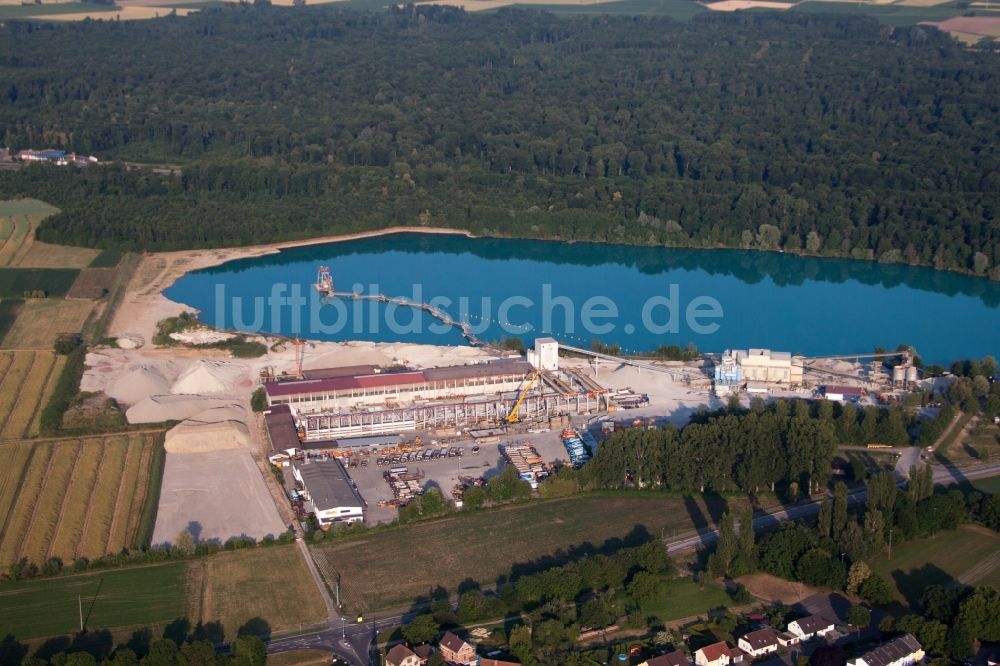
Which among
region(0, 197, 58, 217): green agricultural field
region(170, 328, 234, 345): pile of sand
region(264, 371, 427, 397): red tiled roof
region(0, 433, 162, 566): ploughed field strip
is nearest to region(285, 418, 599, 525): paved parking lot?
region(264, 371, 427, 397): red tiled roof

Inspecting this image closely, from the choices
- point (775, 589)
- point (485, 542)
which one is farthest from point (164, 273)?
point (775, 589)

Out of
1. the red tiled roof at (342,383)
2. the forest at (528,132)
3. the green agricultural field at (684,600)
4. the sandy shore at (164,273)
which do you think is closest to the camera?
the green agricultural field at (684,600)

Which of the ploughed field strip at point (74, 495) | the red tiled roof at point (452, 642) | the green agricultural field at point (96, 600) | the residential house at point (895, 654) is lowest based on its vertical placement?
the ploughed field strip at point (74, 495)

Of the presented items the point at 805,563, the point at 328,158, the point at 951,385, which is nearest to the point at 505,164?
the point at 328,158

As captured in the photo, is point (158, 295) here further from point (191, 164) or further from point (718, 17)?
point (718, 17)

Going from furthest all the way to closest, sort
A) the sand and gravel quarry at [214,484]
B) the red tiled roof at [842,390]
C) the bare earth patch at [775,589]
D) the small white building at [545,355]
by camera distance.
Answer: the small white building at [545,355] < the red tiled roof at [842,390] < the sand and gravel quarry at [214,484] < the bare earth patch at [775,589]

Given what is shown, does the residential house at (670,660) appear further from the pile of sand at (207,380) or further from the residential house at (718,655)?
the pile of sand at (207,380)

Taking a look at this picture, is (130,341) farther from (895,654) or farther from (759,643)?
(895,654)

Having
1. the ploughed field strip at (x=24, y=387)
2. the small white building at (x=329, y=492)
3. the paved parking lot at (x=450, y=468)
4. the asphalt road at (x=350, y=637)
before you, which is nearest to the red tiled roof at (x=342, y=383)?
the paved parking lot at (x=450, y=468)
